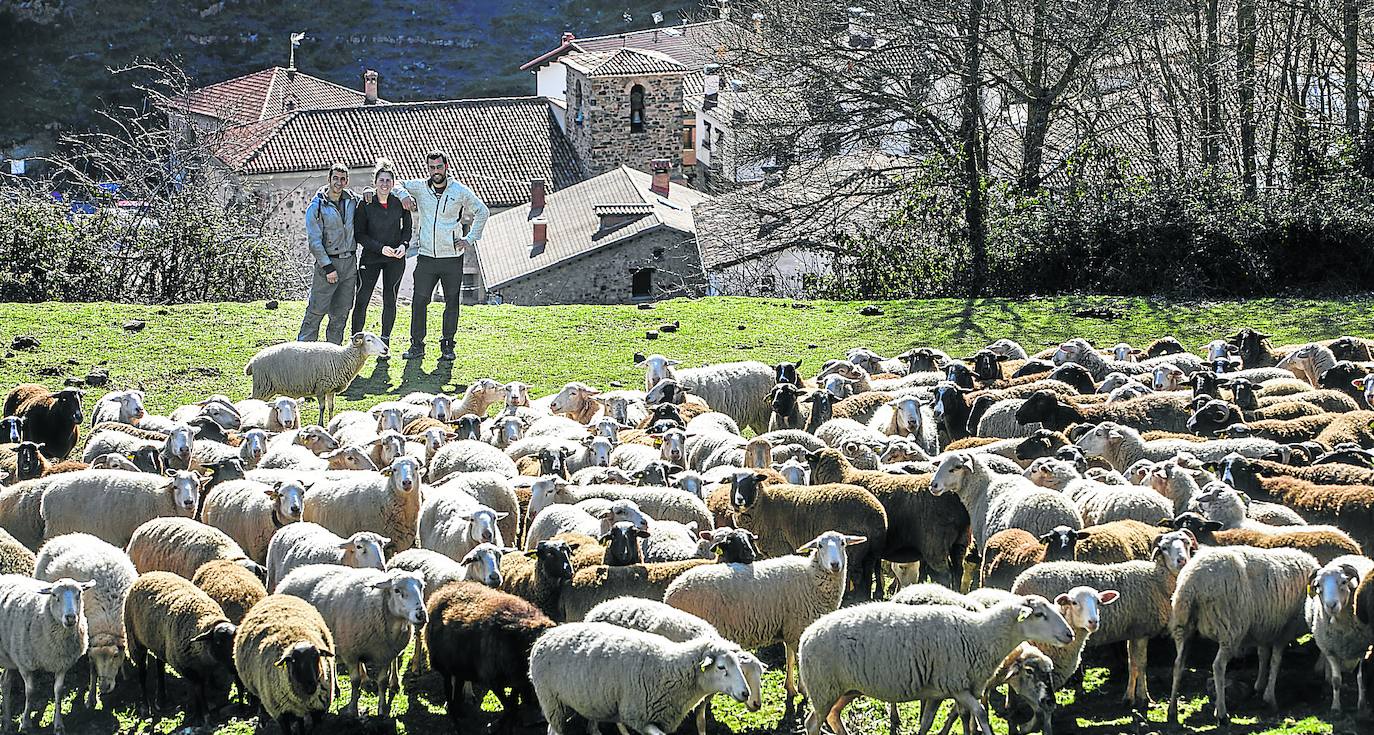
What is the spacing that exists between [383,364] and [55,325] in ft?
15.8

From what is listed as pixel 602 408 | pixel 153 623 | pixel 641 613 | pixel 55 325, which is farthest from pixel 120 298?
pixel 641 613

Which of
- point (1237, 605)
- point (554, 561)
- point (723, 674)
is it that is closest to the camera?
point (723, 674)

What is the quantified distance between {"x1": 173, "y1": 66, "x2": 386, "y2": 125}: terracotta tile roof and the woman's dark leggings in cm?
4726

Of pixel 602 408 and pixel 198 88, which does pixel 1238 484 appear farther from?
pixel 198 88

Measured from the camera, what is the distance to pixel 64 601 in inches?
336

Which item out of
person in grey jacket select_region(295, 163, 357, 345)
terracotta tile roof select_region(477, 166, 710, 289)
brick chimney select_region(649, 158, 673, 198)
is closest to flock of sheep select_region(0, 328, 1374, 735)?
person in grey jacket select_region(295, 163, 357, 345)

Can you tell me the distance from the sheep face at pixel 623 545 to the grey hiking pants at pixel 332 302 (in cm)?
926

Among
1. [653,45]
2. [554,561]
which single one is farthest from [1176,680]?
[653,45]

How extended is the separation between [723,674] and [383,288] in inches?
450

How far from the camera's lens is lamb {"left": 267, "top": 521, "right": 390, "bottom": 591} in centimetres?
975

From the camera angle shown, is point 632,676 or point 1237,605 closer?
point 632,676

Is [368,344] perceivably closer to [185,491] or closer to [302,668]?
[185,491]

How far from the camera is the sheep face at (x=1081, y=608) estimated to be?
8.02 m

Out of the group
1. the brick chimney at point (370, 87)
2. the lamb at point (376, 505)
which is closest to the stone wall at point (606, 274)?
the lamb at point (376, 505)
